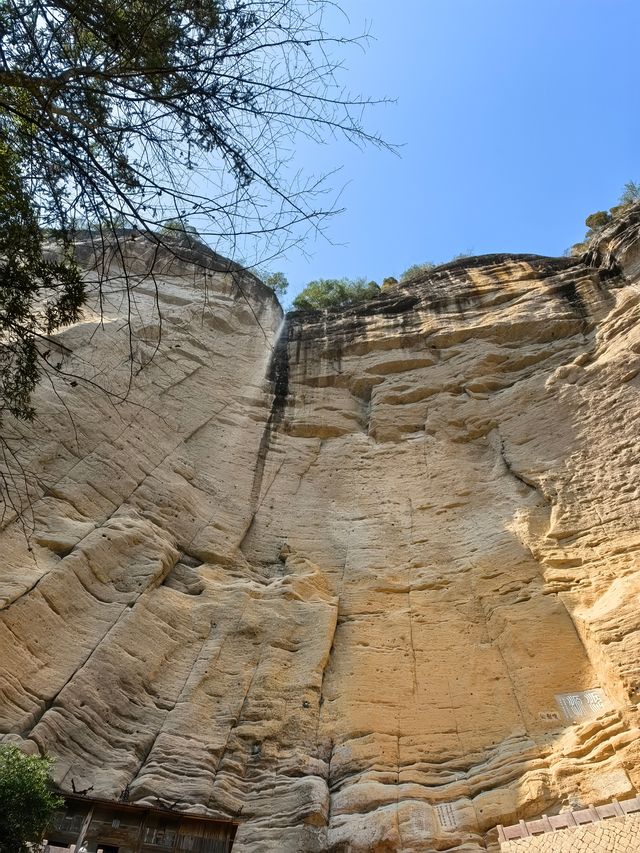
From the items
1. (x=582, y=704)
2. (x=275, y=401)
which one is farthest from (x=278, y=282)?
(x=582, y=704)

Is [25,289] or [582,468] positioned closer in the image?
[25,289]

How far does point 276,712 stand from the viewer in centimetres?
902

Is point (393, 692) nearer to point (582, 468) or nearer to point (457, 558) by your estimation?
point (457, 558)

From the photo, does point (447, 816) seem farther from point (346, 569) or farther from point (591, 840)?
point (346, 569)

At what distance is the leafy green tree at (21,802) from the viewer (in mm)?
5957

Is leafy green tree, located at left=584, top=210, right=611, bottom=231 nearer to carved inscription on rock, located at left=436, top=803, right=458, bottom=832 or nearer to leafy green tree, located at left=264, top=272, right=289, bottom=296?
leafy green tree, located at left=264, top=272, right=289, bottom=296

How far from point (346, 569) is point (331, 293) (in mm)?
14233

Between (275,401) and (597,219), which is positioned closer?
(275,401)

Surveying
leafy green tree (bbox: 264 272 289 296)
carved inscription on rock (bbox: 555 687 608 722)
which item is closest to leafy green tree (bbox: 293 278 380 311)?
leafy green tree (bbox: 264 272 289 296)

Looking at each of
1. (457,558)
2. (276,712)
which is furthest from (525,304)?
(276,712)

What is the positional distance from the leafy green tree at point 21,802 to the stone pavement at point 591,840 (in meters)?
4.44

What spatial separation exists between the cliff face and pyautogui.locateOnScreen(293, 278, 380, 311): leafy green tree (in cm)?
644

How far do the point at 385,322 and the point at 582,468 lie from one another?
7.31 meters

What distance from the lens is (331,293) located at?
2400cm
